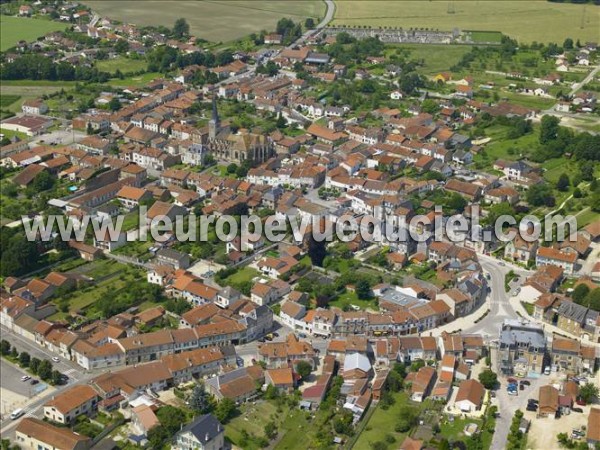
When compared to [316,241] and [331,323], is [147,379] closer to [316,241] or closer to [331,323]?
[331,323]

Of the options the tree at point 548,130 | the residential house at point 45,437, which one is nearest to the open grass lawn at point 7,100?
the tree at point 548,130

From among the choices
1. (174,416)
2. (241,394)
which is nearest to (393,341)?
(241,394)

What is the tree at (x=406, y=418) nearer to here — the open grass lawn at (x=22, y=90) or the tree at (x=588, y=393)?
the tree at (x=588, y=393)

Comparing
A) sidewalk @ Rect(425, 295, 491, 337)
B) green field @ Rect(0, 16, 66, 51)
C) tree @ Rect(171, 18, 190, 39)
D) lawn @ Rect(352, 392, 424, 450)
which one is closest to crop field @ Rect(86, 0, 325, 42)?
tree @ Rect(171, 18, 190, 39)

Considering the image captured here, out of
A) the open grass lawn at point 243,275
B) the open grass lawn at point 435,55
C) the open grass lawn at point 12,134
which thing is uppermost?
the open grass lawn at point 435,55

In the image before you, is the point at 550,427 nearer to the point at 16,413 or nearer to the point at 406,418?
the point at 406,418

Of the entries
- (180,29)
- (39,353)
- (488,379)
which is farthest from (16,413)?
(180,29)
